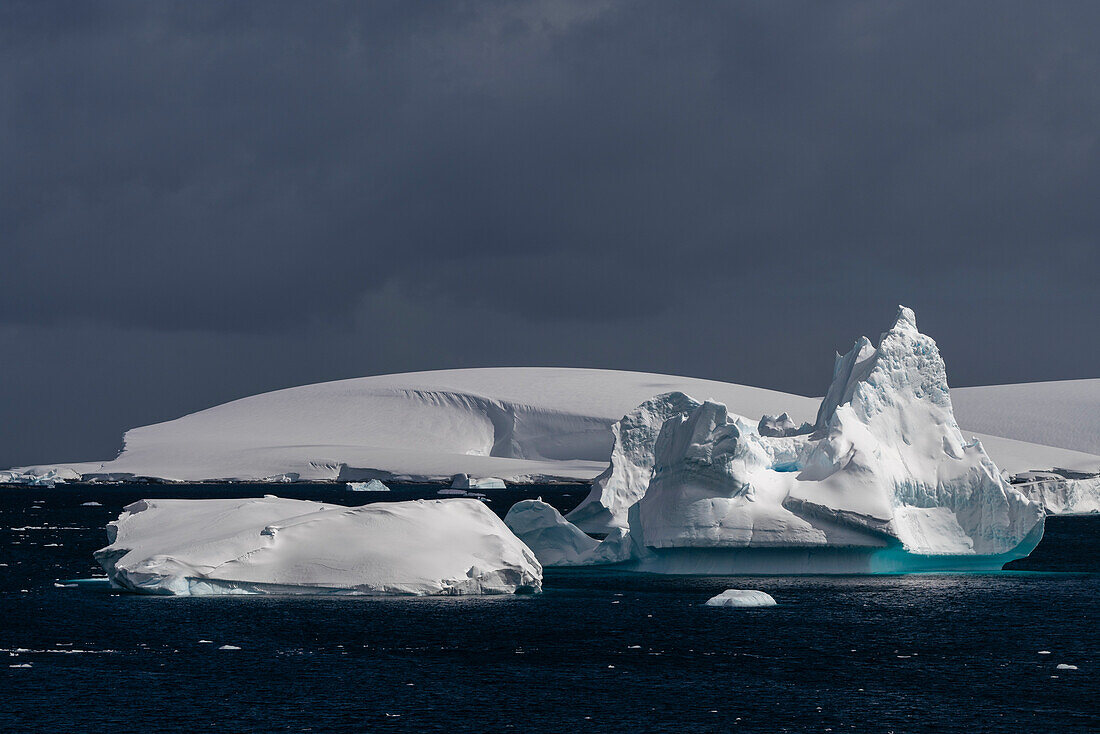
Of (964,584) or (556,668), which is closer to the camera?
(556,668)

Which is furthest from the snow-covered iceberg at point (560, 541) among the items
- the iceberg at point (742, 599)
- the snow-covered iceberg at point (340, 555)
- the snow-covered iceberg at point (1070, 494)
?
the snow-covered iceberg at point (1070, 494)

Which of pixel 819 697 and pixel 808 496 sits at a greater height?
pixel 808 496

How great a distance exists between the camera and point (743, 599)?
27328mm

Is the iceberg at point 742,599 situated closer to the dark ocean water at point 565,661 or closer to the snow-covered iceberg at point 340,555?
the dark ocean water at point 565,661

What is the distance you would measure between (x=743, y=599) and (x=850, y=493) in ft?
21.6

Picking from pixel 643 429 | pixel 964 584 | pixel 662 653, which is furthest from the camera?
pixel 643 429

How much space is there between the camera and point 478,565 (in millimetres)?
28594

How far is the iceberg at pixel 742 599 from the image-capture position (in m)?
27.3

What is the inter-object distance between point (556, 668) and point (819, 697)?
4.15 metres

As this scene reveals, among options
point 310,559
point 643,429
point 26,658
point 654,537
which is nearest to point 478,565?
point 310,559

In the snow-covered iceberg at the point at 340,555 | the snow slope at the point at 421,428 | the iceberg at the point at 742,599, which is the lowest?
the iceberg at the point at 742,599

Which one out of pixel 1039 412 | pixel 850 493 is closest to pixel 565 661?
pixel 850 493

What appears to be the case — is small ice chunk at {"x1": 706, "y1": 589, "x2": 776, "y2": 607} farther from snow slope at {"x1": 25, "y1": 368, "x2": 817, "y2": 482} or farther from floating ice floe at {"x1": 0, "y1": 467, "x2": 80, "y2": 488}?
floating ice floe at {"x1": 0, "y1": 467, "x2": 80, "y2": 488}

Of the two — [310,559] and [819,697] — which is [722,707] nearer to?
[819,697]
